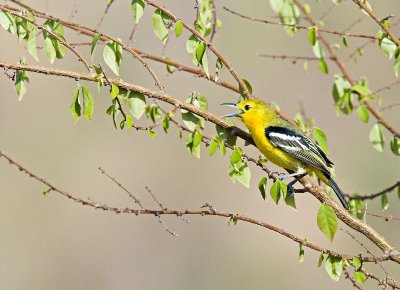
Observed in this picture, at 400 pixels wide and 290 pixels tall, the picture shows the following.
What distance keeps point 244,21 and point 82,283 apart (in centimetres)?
1198

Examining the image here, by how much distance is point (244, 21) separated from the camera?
24.0 m

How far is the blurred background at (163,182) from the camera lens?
50.5 ft

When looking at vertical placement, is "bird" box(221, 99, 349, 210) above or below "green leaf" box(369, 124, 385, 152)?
below

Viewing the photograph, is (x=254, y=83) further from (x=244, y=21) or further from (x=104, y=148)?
(x=104, y=148)

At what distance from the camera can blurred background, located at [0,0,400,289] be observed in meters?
15.4

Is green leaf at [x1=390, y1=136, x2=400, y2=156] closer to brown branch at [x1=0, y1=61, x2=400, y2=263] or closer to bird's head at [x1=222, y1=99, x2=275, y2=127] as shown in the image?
brown branch at [x1=0, y1=61, x2=400, y2=263]

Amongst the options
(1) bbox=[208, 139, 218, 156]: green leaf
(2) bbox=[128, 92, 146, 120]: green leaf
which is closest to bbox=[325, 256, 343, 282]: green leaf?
(1) bbox=[208, 139, 218, 156]: green leaf

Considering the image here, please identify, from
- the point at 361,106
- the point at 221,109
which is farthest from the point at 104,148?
the point at 361,106

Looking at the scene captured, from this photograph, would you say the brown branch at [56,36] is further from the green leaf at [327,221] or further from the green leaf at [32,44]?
the green leaf at [327,221]

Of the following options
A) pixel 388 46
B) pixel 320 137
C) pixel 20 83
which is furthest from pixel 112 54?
pixel 388 46

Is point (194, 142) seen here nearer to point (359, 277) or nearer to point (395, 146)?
point (359, 277)

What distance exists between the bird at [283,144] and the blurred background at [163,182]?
287 inches

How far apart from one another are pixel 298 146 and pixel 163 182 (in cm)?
1388

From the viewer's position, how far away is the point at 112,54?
12.0 feet
